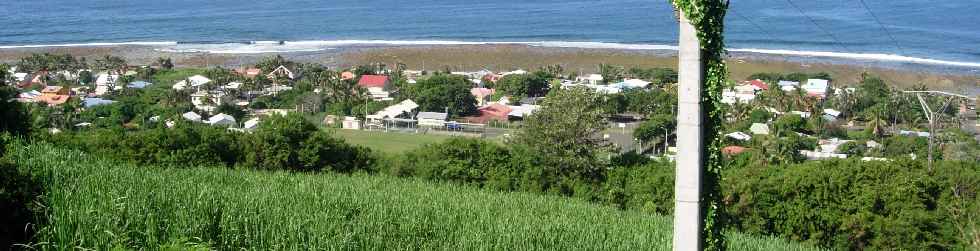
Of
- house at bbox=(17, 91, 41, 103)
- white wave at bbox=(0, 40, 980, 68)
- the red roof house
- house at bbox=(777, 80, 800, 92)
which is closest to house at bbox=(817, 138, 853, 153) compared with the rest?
house at bbox=(777, 80, 800, 92)

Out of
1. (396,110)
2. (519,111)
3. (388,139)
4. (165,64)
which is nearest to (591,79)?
(519,111)

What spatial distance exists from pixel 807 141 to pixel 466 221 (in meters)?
23.6

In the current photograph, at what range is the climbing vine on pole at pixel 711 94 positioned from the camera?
23.1ft

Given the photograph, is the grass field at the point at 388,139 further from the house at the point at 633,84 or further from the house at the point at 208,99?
the house at the point at 633,84

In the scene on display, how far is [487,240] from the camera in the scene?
12375 mm

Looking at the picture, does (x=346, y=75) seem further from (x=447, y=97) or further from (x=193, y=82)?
(x=447, y=97)

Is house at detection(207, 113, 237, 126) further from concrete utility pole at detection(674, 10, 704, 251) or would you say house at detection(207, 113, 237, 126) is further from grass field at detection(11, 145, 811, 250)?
concrete utility pole at detection(674, 10, 704, 251)

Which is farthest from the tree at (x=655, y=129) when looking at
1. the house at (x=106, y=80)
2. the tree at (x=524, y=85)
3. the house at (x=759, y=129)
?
the house at (x=106, y=80)

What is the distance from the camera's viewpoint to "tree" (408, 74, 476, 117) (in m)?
42.2

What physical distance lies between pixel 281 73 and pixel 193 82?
4.52 meters

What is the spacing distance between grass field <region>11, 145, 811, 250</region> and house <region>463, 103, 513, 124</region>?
2283cm

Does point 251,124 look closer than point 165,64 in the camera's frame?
Yes

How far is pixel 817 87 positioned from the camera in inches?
1683

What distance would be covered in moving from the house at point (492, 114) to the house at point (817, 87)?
43.2 ft
